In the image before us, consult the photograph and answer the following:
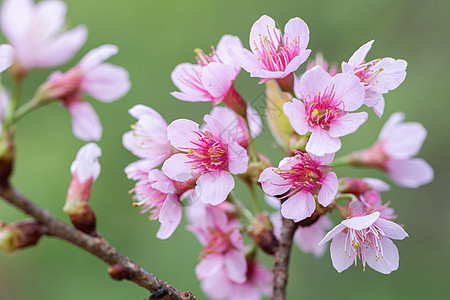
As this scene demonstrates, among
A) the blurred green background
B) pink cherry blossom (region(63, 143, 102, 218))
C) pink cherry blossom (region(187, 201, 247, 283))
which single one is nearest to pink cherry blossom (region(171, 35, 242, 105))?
pink cherry blossom (region(63, 143, 102, 218))

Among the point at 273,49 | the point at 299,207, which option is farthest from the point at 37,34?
the point at 299,207

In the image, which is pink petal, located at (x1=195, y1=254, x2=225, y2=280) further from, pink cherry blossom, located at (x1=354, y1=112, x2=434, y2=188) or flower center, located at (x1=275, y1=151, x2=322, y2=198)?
pink cherry blossom, located at (x1=354, y1=112, x2=434, y2=188)

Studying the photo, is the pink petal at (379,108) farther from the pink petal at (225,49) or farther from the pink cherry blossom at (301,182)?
the pink petal at (225,49)

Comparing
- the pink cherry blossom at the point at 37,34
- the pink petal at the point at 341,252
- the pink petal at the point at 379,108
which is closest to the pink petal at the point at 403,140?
the pink petal at the point at 379,108

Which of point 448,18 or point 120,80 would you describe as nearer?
point 120,80

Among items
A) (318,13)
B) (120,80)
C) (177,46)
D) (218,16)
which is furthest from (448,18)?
(120,80)

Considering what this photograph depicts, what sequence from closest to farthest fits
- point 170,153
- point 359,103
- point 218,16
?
point 359,103
point 170,153
point 218,16

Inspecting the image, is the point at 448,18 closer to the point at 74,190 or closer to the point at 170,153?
the point at 170,153

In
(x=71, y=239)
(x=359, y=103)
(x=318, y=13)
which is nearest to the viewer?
(x=71, y=239)
